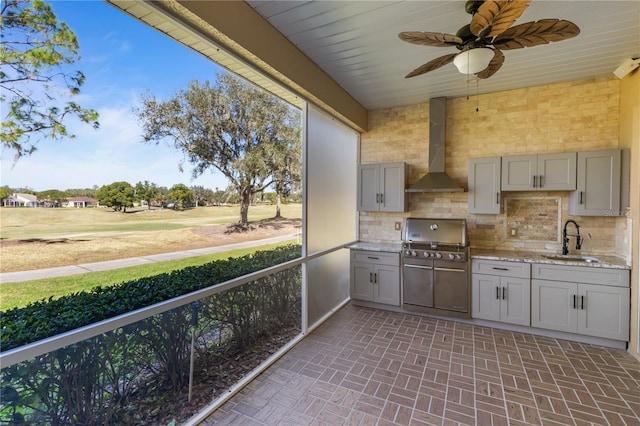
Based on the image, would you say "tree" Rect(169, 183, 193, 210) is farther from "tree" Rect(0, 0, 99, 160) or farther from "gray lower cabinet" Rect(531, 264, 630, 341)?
"gray lower cabinet" Rect(531, 264, 630, 341)

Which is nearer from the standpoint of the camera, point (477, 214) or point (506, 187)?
point (506, 187)

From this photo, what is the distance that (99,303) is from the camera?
1473mm

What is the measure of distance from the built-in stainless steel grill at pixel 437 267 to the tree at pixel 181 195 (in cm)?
282

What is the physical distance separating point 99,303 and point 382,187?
3578 millimetres

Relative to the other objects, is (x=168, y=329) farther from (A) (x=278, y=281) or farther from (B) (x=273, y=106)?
(B) (x=273, y=106)

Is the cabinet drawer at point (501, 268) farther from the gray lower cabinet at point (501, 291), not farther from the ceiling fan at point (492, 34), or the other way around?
the ceiling fan at point (492, 34)

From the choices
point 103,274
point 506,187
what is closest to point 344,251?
point 506,187

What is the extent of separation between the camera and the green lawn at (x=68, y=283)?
1164mm

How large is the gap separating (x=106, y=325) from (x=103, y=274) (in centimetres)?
27

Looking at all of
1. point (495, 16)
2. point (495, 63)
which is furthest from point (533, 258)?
point (495, 16)

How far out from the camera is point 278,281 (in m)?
2.99

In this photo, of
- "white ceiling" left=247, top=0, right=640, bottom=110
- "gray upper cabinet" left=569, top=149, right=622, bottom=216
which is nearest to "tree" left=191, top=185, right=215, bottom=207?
"white ceiling" left=247, top=0, right=640, bottom=110

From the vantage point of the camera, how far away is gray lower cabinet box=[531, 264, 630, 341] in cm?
282

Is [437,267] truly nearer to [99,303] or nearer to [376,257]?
[376,257]
